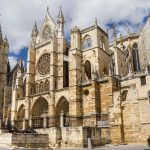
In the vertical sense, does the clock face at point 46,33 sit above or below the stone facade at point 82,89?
above

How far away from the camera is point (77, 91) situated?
2717cm

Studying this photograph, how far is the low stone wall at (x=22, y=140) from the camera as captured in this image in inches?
587

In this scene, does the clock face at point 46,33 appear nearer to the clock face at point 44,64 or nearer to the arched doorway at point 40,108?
the clock face at point 44,64

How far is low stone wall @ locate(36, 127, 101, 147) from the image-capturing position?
17.5m

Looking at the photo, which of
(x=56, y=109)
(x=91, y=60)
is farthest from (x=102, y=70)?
(x=56, y=109)

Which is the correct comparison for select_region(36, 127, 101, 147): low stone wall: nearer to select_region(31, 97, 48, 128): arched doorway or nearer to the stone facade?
the stone facade

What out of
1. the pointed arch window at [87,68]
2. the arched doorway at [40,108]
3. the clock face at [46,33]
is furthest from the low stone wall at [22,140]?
the clock face at [46,33]

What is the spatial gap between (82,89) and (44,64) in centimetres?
872

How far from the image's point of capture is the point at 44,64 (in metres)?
34.1

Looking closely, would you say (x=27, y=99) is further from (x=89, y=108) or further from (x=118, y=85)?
(x=118, y=85)

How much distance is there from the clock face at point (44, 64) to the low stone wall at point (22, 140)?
56.3ft

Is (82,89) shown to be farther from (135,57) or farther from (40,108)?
(135,57)

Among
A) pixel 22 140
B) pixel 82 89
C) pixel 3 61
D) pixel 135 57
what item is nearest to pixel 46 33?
pixel 3 61

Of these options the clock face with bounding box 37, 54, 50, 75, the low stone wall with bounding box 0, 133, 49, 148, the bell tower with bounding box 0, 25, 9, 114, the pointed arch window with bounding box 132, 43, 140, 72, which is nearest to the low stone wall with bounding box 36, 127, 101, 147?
the low stone wall with bounding box 0, 133, 49, 148
